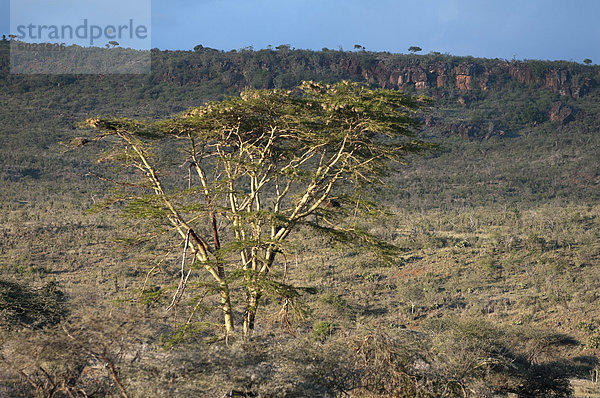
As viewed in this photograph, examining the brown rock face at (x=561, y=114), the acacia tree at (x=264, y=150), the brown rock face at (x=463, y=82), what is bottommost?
the acacia tree at (x=264, y=150)

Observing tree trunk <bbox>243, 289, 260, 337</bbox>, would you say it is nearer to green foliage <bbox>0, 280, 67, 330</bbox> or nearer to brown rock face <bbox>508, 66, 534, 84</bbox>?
green foliage <bbox>0, 280, 67, 330</bbox>

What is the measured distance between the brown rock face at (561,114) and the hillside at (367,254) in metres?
0.25

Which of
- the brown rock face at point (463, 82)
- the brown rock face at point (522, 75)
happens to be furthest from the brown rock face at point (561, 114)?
the brown rock face at point (463, 82)

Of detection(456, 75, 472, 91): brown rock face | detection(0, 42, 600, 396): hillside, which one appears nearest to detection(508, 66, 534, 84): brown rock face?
detection(0, 42, 600, 396): hillside

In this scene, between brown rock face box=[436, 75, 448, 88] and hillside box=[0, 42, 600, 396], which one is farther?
brown rock face box=[436, 75, 448, 88]

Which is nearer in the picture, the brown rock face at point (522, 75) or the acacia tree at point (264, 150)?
the acacia tree at point (264, 150)

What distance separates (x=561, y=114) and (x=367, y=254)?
5705 cm

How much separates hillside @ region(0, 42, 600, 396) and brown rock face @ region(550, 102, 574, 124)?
25 cm

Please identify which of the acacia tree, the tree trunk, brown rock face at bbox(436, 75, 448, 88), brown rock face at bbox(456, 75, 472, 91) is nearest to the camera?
the acacia tree

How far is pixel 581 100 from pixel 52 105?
6972 centimetres

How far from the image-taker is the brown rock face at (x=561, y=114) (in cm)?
8415

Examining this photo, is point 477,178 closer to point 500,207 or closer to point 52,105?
point 500,207

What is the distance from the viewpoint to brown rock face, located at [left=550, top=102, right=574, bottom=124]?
84.2 m

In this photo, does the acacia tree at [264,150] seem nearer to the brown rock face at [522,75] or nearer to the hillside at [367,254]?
the hillside at [367,254]
